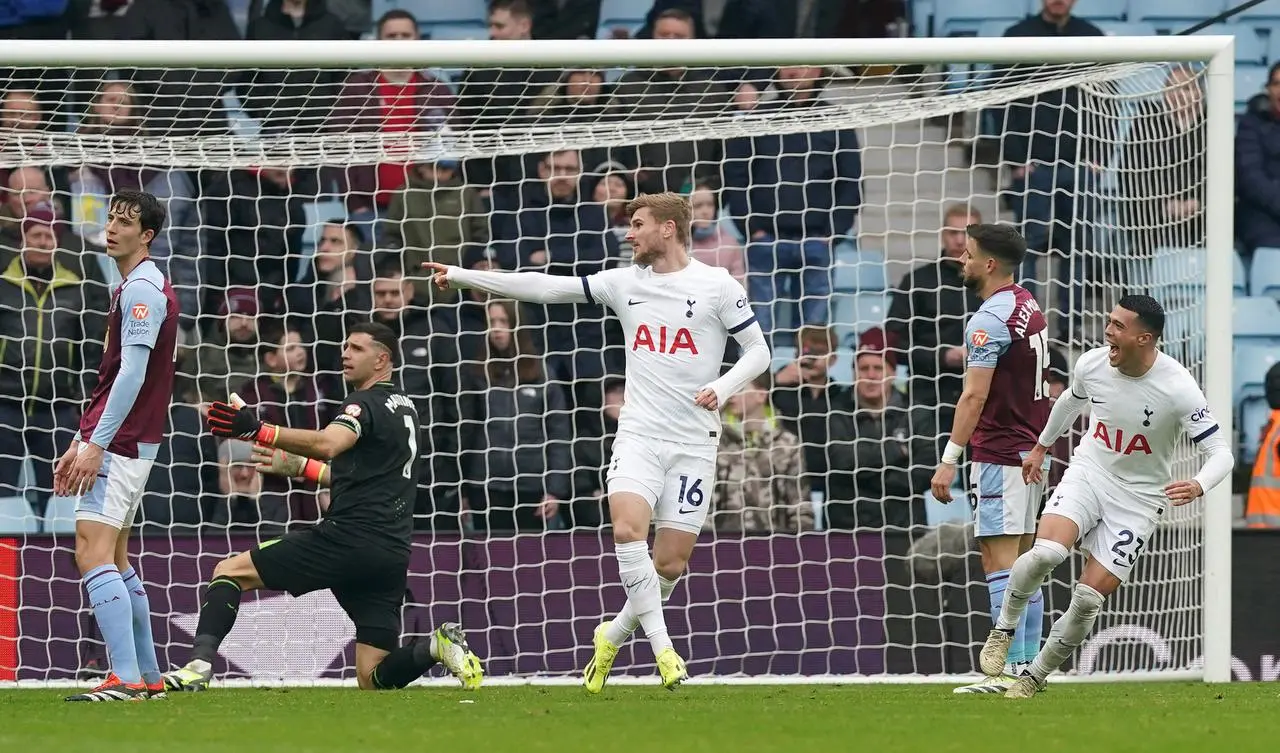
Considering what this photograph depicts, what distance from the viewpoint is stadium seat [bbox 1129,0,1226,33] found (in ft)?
43.0

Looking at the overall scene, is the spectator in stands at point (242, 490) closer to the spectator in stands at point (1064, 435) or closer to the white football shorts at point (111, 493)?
the white football shorts at point (111, 493)

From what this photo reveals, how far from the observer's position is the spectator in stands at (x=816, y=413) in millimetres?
10328

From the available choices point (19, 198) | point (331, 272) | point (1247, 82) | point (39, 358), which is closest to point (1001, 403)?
point (331, 272)

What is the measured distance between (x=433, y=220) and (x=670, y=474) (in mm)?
3532

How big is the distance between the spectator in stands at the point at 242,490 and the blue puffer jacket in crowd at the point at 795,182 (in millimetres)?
3315

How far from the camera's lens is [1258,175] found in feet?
39.2

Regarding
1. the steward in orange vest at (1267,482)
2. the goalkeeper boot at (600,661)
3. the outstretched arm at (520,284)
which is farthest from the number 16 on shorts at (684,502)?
the steward in orange vest at (1267,482)

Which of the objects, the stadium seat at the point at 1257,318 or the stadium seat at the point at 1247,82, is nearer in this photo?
the stadium seat at the point at 1257,318

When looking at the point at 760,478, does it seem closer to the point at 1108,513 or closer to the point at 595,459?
the point at 595,459

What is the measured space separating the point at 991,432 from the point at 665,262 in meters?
1.71

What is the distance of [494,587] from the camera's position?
9641mm

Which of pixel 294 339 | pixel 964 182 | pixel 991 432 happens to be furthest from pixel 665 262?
pixel 964 182

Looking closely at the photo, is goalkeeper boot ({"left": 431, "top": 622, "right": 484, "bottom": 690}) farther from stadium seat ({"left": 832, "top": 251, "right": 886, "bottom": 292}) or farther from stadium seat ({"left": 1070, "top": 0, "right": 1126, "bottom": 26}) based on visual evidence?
stadium seat ({"left": 1070, "top": 0, "right": 1126, "bottom": 26})

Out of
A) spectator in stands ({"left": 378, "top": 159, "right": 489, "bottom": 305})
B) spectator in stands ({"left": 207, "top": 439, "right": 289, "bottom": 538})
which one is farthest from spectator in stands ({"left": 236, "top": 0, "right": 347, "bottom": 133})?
spectator in stands ({"left": 207, "top": 439, "right": 289, "bottom": 538})
